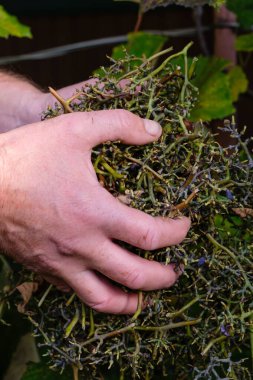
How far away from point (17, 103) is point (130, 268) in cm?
53

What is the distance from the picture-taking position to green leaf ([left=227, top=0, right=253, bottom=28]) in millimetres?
1552

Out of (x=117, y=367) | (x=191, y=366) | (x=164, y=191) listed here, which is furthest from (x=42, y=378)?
(x=164, y=191)

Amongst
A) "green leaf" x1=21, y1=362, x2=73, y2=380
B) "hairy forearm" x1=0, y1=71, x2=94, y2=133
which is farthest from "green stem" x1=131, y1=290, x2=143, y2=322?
"hairy forearm" x1=0, y1=71, x2=94, y2=133

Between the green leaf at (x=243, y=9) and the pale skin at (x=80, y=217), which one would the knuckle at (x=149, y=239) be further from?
the green leaf at (x=243, y=9)

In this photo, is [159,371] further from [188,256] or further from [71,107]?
[71,107]

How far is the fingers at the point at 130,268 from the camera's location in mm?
740

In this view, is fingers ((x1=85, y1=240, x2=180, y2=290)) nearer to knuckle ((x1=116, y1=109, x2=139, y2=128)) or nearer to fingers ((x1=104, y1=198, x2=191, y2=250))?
fingers ((x1=104, y1=198, x2=191, y2=250))

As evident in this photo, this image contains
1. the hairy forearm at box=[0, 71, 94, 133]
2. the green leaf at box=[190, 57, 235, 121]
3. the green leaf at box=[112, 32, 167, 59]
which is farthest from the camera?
the green leaf at box=[112, 32, 167, 59]

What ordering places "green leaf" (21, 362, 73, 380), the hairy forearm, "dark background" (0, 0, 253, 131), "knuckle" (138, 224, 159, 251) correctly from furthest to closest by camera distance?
"dark background" (0, 0, 253, 131)
the hairy forearm
"green leaf" (21, 362, 73, 380)
"knuckle" (138, 224, 159, 251)

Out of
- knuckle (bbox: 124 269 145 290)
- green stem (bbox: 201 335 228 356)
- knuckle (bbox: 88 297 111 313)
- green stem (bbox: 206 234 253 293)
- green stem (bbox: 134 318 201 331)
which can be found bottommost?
green stem (bbox: 201 335 228 356)

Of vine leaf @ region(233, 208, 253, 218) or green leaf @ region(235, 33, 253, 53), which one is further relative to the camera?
green leaf @ region(235, 33, 253, 53)

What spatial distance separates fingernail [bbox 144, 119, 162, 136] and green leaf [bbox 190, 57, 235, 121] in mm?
484

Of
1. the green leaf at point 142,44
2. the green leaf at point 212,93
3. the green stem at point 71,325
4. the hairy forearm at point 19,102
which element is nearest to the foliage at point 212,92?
the green leaf at point 212,93

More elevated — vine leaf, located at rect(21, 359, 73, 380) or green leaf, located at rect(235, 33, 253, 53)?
green leaf, located at rect(235, 33, 253, 53)
